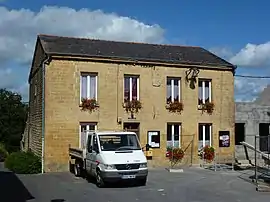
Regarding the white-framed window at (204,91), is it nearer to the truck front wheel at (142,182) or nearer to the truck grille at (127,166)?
the truck front wheel at (142,182)

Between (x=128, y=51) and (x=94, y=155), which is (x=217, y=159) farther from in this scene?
(x=94, y=155)

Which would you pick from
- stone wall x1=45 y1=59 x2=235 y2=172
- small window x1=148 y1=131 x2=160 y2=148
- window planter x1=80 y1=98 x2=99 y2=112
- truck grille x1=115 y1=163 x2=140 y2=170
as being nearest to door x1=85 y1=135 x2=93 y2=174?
truck grille x1=115 y1=163 x2=140 y2=170

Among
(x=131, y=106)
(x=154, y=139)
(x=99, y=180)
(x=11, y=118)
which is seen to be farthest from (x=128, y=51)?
(x=11, y=118)

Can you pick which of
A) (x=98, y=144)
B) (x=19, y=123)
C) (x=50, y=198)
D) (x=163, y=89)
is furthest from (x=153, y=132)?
(x=19, y=123)

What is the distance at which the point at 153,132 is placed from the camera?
82.5 ft

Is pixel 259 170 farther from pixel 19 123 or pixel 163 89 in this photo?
pixel 19 123

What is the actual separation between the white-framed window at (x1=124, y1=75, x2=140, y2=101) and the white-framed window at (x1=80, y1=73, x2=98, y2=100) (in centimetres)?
177

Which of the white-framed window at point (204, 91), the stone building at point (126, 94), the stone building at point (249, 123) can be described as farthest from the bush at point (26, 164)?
the stone building at point (249, 123)

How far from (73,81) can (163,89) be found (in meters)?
5.27

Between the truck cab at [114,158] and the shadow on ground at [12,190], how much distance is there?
9.14ft

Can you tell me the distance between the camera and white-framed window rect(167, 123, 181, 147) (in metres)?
25.7

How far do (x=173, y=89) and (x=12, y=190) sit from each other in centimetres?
1241

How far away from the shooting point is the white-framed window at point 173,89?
25.9 m

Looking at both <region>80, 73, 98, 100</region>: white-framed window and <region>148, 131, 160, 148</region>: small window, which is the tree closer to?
<region>80, 73, 98, 100</region>: white-framed window
